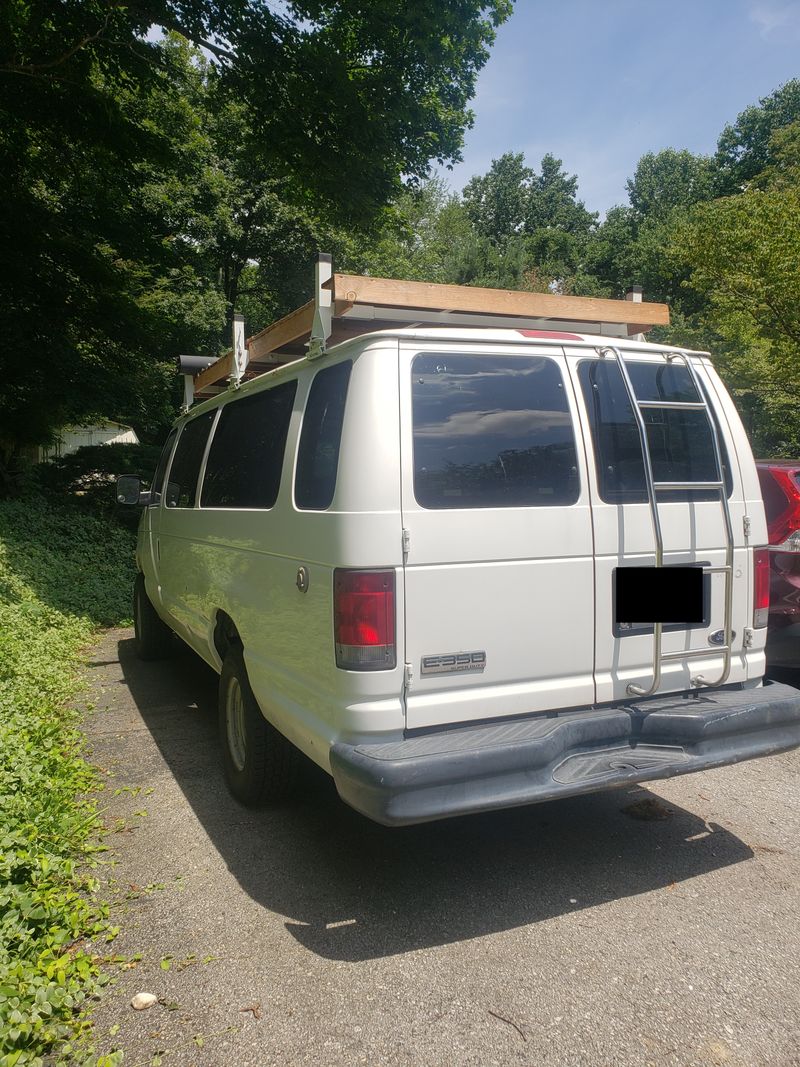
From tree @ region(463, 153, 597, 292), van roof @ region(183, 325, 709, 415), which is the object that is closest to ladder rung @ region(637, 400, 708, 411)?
van roof @ region(183, 325, 709, 415)

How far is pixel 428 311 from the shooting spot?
3578mm

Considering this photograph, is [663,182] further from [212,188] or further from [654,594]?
[654,594]

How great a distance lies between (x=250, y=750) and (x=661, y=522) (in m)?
2.30

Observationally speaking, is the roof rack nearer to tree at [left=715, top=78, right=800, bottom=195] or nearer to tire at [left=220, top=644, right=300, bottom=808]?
tire at [left=220, top=644, right=300, bottom=808]

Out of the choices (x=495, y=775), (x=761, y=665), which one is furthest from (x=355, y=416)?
(x=761, y=665)

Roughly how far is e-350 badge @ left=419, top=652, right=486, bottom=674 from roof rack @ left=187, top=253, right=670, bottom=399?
4.71 ft

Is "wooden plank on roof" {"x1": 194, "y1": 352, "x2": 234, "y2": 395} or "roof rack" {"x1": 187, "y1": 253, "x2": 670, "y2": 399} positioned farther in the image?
"wooden plank on roof" {"x1": 194, "y1": 352, "x2": 234, "y2": 395}

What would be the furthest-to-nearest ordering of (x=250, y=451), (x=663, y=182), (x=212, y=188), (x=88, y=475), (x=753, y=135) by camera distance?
(x=663, y=182)
(x=753, y=135)
(x=212, y=188)
(x=88, y=475)
(x=250, y=451)

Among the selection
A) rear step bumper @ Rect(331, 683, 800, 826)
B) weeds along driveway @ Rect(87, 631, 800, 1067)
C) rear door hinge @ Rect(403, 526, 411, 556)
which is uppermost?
rear door hinge @ Rect(403, 526, 411, 556)

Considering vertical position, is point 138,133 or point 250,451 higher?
point 138,133

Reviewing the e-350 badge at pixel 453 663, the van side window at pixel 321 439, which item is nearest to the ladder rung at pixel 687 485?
the e-350 badge at pixel 453 663

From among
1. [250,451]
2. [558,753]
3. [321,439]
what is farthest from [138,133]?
[558,753]

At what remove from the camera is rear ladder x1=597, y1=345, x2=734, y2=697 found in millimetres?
3453

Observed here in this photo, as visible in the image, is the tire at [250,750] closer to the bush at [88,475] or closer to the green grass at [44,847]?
the green grass at [44,847]
